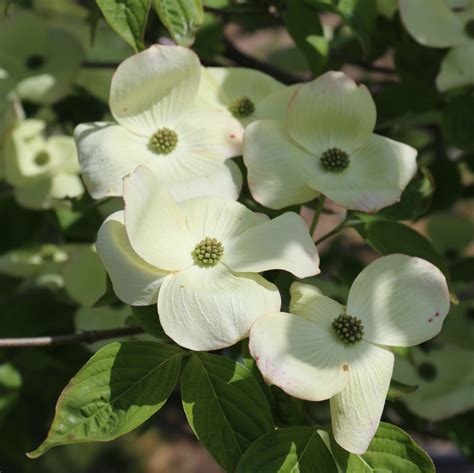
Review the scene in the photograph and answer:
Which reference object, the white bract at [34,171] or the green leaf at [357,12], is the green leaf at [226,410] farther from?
the white bract at [34,171]

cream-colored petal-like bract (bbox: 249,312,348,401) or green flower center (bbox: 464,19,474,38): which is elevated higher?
green flower center (bbox: 464,19,474,38)

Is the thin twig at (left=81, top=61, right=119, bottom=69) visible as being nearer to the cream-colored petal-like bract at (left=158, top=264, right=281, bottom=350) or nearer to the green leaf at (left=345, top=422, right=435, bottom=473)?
the cream-colored petal-like bract at (left=158, top=264, right=281, bottom=350)

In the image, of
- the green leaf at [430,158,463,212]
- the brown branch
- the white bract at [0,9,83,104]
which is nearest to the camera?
the brown branch

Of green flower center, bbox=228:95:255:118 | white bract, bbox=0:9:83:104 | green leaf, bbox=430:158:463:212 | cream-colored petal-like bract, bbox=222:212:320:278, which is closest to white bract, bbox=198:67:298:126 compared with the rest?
green flower center, bbox=228:95:255:118

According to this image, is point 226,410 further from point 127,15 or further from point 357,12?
point 357,12

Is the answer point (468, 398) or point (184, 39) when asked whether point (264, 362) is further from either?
point (468, 398)

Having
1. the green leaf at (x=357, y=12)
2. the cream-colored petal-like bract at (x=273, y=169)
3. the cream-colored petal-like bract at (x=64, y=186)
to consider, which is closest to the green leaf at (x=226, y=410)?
the cream-colored petal-like bract at (x=273, y=169)
